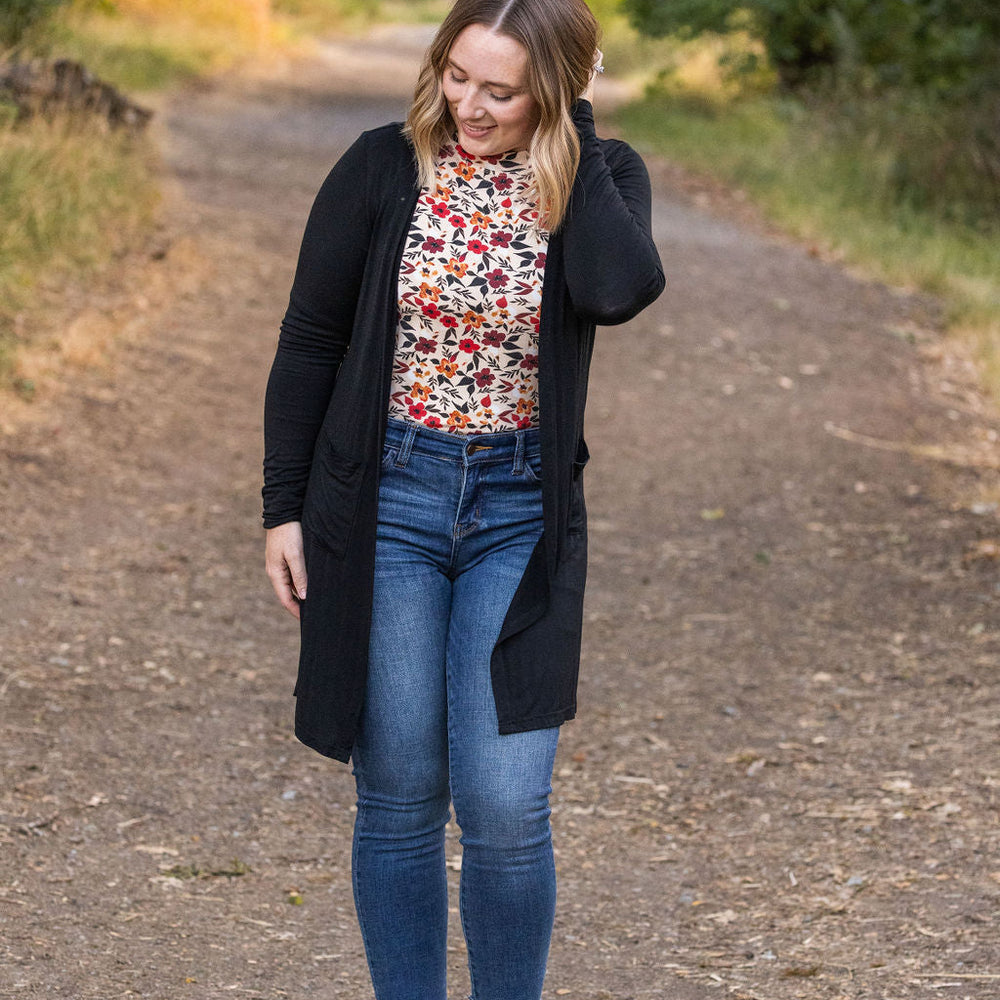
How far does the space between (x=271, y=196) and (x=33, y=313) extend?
14.8ft

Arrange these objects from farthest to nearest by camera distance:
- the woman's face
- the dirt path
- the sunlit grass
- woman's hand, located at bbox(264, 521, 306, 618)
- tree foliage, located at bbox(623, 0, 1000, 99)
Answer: tree foliage, located at bbox(623, 0, 1000, 99)
the sunlit grass
the dirt path
woman's hand, located at bbox(264, 521, 306, 618)
the woman's face

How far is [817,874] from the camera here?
3688mm

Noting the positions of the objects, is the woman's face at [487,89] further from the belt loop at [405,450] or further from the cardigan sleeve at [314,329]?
the belt loop at [405,450]

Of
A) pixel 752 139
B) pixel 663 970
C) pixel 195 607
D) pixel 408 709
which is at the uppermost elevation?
pixel 752 139

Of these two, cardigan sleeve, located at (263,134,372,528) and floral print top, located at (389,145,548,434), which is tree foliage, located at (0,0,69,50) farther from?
floral print top, located at (389,145,548,434)

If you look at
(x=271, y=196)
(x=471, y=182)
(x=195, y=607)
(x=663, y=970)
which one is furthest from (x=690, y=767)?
Answer: (x=271, y=196)

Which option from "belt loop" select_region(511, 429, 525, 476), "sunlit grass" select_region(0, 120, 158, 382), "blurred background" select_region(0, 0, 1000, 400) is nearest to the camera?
"belt loop" select_region(511, 429, 525, 476)

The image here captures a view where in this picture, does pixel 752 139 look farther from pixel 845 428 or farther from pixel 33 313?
pixel 33 313

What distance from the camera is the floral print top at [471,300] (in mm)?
2258

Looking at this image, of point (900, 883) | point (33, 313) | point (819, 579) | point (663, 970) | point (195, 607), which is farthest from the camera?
point (33, 313)

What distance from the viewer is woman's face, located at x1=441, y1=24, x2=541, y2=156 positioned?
2.21 m

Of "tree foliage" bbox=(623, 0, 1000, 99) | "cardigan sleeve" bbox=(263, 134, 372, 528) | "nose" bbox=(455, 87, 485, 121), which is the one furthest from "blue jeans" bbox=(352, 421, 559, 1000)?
"tree foliage" bbox=(623, 0, 1000, 99)

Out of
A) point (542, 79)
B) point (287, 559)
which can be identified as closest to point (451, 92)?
point (542, 79)

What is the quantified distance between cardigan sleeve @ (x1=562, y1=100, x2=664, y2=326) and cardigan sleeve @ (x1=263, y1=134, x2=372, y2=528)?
35 cm
